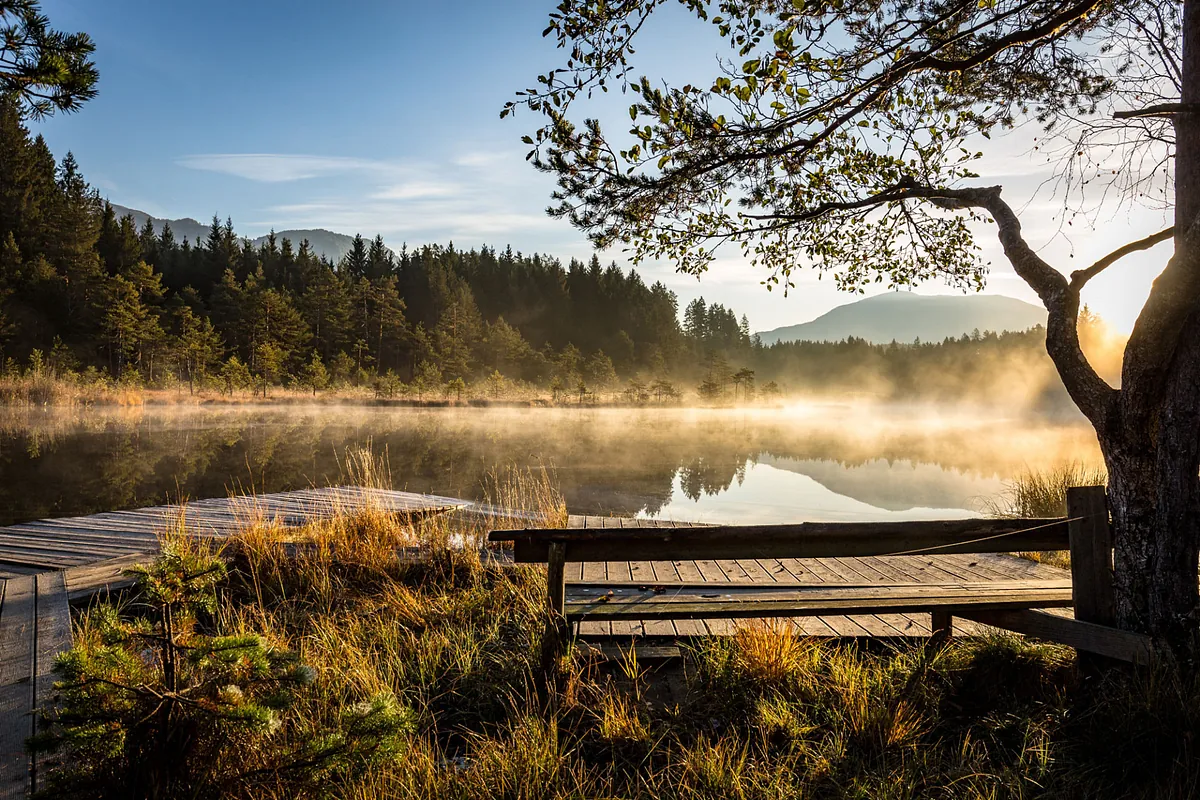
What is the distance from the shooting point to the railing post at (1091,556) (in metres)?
3.11

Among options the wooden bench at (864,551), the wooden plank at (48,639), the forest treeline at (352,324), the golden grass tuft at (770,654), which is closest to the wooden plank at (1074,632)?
the wooden bench at (864,551)

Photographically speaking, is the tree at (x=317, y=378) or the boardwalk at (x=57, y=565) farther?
the tree at (x=317, y=378)

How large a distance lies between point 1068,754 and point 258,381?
39.7 m

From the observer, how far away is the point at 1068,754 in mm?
2580

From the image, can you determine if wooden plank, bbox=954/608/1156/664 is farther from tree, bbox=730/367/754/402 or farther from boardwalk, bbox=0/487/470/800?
tree, bbox=730/367/754/402

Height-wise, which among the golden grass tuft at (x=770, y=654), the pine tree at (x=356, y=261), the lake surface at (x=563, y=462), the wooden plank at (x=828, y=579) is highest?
the pine tree at (x=356, y=261)

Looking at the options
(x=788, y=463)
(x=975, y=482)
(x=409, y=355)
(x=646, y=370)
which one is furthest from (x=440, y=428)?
(x=646, y=370)

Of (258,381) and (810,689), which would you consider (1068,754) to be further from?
(258,381)

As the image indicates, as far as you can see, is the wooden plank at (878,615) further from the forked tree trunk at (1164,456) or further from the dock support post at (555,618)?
the dock support post at (555,618)

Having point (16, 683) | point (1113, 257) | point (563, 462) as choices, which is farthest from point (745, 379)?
point (16, 683)

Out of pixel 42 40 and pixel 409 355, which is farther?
pixel 409 355

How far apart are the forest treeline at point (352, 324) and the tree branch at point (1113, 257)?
1138 inches

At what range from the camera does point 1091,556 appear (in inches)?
124

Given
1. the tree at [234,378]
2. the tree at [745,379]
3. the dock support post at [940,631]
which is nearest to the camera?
the dock support post at [940,631]
